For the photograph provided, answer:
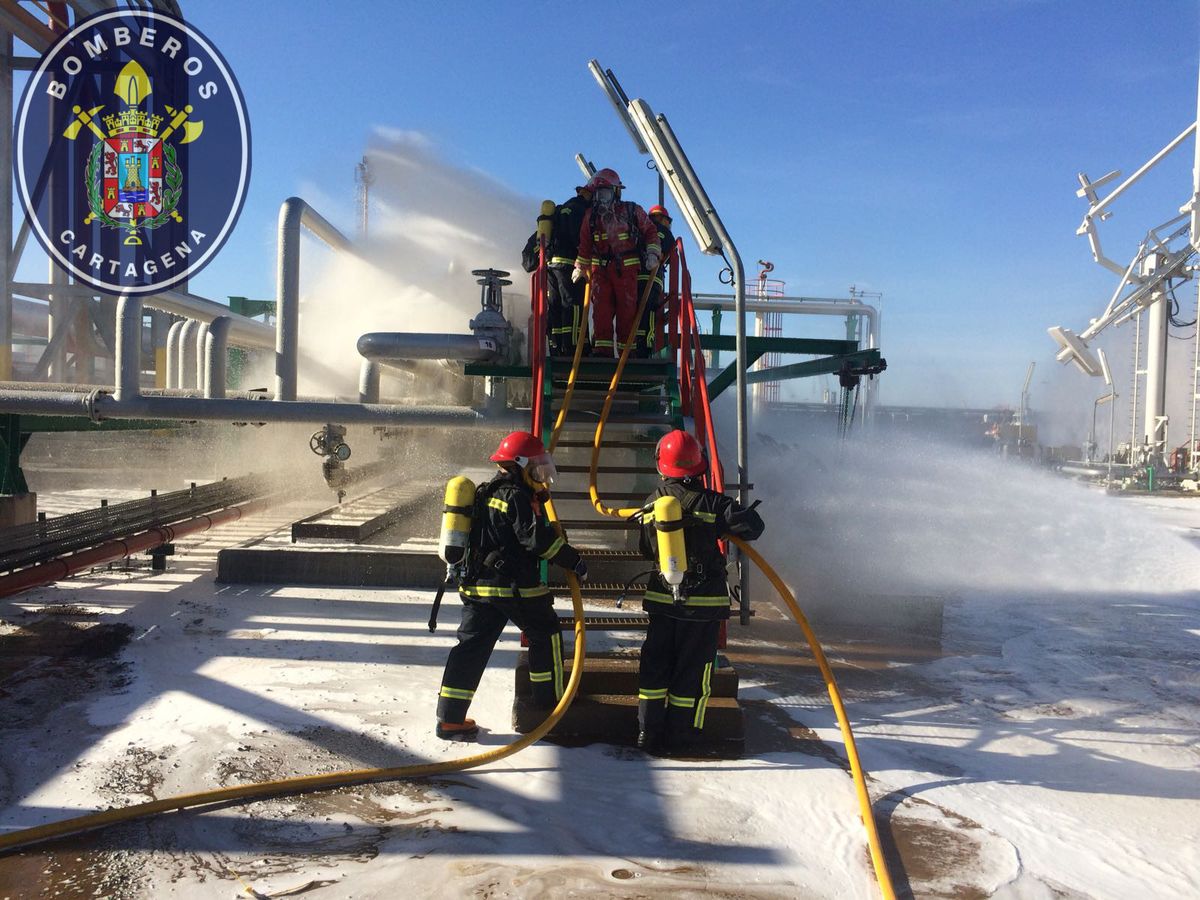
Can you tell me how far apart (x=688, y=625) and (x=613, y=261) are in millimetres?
3716

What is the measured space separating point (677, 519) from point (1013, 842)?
213 cm

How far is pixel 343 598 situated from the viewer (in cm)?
A: 794

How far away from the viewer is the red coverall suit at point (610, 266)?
704 cm

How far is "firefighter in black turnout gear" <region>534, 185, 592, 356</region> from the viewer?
23.9ft

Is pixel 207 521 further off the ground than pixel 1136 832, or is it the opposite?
pixel 207 521

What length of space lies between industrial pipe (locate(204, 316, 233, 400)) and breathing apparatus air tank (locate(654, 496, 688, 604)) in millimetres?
5915

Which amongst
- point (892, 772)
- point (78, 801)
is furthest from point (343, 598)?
point (892, 772)

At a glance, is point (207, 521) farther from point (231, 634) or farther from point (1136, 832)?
point (1136, 832)

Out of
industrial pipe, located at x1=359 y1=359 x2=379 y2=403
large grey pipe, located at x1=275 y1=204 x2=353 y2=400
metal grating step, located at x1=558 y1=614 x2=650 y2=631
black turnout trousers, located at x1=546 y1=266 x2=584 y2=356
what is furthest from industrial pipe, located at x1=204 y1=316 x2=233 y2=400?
metal grating step, located at x1=558 y1=614 x2=650 y2=631

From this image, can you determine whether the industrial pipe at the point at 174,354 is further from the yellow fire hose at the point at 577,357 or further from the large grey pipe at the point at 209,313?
the yellow fire hose at the point at 577,357

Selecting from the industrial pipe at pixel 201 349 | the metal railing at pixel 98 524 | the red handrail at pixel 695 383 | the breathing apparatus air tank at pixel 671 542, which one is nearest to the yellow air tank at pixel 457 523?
the breathing apparatus air tank at pixel 671 542

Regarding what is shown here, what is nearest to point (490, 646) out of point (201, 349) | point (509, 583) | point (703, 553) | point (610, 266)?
point (509, 583)

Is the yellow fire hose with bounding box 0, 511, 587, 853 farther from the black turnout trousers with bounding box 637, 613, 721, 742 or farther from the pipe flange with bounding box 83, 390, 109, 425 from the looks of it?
the pipe flange with bounding box 83, 390, 109, 425

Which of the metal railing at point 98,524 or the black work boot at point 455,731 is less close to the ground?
the metal railing at point 98,524
